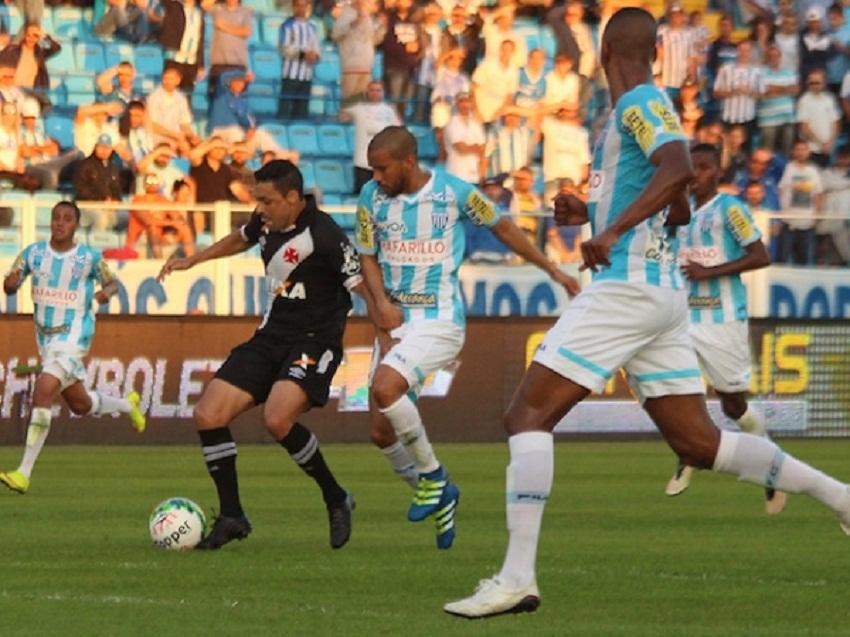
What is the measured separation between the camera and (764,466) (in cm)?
855

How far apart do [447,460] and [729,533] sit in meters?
7.31

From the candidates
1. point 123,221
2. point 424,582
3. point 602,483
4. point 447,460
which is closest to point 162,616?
point 424,582

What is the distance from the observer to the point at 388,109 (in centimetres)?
2491

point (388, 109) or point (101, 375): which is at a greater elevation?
point (388, 109)

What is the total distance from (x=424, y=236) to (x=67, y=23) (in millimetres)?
14792

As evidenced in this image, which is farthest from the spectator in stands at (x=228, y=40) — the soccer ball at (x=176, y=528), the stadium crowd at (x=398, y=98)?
the soccer ball at (x=176, y=528)

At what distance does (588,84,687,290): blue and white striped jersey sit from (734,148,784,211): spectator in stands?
1644 cm

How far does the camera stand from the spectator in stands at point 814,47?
27359 millimetres

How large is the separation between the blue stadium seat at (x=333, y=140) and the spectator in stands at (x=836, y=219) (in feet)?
17.6

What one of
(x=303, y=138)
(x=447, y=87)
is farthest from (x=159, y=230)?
(x=447, y=87)

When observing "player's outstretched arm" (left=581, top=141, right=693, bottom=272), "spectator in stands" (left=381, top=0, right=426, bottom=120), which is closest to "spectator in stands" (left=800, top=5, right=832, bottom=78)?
"spectator in stands" (left=381, top=0, right=426, bottom=120)

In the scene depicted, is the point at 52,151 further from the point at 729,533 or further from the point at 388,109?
the point at 729,533

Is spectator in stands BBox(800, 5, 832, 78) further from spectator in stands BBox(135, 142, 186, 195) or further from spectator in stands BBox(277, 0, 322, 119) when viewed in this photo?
spectator in stands BBox(135, 142, 186, 195)

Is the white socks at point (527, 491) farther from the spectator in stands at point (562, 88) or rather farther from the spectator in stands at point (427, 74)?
the spectator in stands at point (427, 74)
